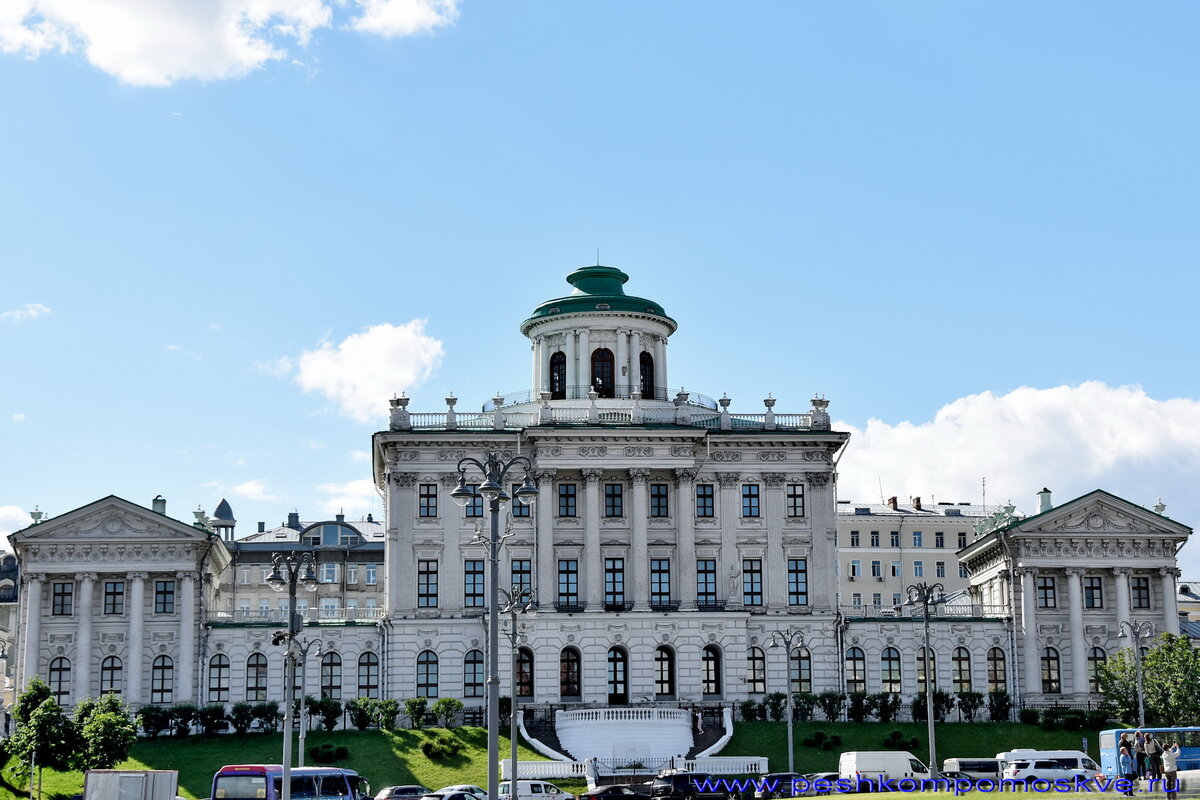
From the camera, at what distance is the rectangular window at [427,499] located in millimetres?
82125

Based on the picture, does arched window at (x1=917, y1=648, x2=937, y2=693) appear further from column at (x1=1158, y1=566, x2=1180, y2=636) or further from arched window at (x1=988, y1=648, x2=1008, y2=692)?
column at (x1=1158, y1=566, x2=1180, y2=636)

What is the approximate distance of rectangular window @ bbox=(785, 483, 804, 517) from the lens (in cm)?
8381

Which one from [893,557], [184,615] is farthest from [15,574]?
[893,557]

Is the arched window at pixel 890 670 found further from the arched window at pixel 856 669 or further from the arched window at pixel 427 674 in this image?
the arched window at pixel 427 674

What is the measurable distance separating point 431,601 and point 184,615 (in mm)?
11901

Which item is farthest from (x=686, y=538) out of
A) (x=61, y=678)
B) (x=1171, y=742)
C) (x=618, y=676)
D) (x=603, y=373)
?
(x=61, y=678)

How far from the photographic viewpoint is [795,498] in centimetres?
8400

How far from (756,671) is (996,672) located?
12370 millimetres

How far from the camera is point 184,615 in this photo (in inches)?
3157

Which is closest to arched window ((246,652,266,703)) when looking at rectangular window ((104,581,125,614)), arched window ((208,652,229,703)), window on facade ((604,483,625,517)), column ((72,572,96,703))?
arched window ((208,652,229,703))

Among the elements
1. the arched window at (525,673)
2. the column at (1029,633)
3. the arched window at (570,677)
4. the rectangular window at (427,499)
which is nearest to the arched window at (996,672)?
the column at (1029,633)

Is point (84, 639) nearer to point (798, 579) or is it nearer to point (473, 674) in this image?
point (473, 674)

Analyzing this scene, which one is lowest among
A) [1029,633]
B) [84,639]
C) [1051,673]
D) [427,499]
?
[1051,673]

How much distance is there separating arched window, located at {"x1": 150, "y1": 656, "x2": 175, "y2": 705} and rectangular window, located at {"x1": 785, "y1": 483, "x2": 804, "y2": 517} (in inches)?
1237
